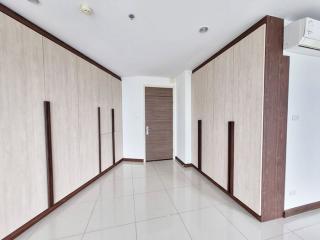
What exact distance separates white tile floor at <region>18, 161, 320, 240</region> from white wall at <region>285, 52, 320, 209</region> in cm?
34

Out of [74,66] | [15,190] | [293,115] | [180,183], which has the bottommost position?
[180,183]

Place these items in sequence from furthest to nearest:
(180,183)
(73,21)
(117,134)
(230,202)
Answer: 1. (117,134)
2. (180,183)
3. (230,202)
4. (73,21)

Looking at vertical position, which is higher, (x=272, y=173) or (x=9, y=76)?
(x=9, y=76)

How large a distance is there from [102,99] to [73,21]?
171cm

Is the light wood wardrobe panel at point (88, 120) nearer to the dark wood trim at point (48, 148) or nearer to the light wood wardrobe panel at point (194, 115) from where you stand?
the dark wood trim at point (48, 148)

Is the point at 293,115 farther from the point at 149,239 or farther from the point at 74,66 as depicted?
the point at 74,66

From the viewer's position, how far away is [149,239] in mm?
1602

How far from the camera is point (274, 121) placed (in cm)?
177

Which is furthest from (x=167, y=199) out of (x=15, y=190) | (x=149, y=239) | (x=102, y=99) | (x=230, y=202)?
(x=102, y=99)

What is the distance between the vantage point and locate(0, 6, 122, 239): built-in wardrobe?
1.53 m

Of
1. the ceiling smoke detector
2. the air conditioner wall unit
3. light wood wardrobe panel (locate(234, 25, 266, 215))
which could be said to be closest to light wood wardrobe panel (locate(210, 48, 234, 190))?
light wood wardrobe panel (locate(234, 25, 266, 215))

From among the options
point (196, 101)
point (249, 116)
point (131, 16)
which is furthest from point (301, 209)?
point (131, 16)

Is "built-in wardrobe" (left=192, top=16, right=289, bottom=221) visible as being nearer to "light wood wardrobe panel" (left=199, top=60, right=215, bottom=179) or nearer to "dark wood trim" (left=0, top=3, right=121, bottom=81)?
"light wood wardrobe panel" (left=199, top=60, right=215, bottom=179)

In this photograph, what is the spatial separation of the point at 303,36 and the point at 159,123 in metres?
3.38
